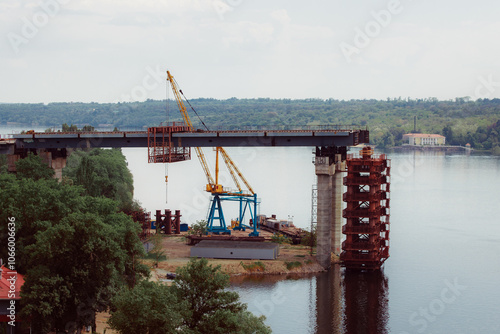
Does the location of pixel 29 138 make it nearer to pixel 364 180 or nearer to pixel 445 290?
pixel 364 180

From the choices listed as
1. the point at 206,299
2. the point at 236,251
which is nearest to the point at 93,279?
the point at 206,299

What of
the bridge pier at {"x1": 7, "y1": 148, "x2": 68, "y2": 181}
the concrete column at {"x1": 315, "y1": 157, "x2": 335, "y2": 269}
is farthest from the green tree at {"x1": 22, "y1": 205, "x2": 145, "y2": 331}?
the bridge pier at {"x1": 7, "y1": 148, "x2": 68, "y2": 181}

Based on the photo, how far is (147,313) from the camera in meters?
46.7

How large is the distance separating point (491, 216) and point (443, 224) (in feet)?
45.6

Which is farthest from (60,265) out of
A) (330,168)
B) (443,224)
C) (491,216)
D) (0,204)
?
(491,216)

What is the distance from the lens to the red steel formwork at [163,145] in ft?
304

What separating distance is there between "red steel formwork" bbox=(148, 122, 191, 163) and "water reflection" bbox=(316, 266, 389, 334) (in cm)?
2425

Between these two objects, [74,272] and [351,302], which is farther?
[351,302]

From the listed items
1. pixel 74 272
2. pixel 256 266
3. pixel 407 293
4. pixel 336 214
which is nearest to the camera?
pixel 74 272

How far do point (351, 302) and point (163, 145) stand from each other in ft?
103

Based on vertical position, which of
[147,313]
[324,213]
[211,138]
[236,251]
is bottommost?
[236,251]

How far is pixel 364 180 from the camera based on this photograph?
8756 centimetres

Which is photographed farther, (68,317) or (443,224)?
(443,224)

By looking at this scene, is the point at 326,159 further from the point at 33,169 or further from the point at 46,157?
the point at 46,157
